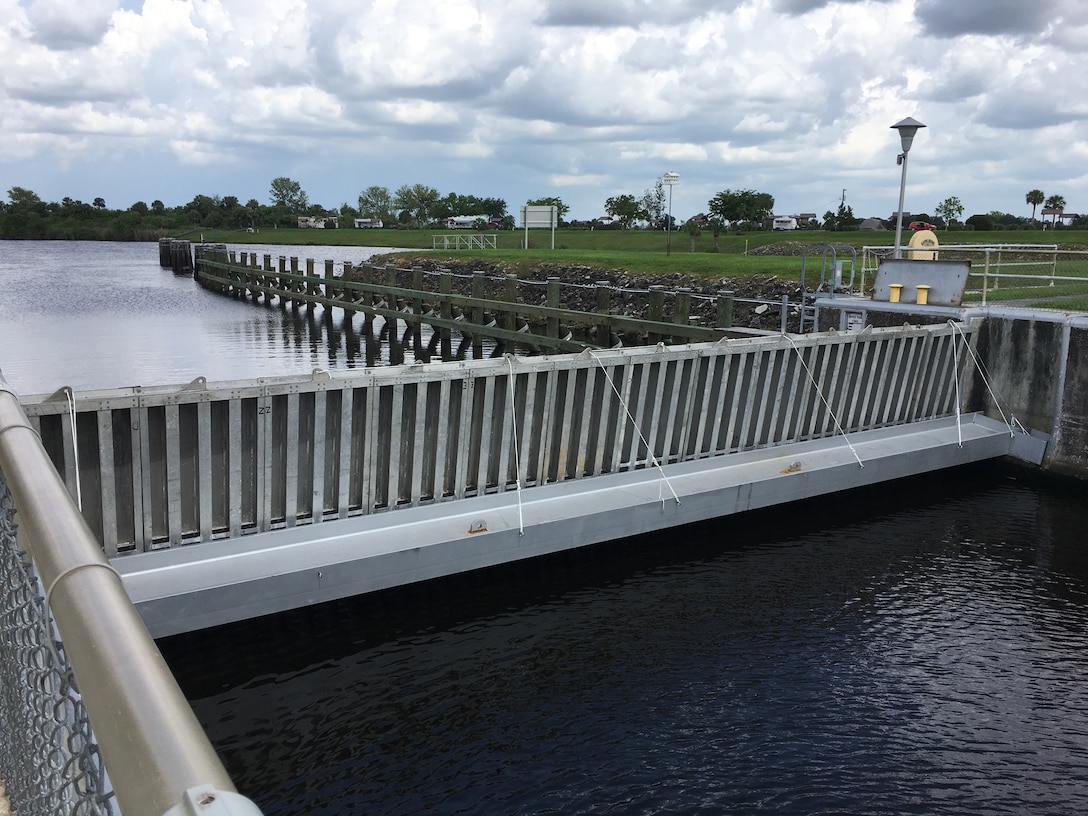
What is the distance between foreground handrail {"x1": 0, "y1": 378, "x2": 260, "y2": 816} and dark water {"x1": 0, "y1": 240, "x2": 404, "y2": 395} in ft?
43.0

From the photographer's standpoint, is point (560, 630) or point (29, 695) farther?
point (560, 630)

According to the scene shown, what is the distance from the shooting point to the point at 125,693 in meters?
1.25

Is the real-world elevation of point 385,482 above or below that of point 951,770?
above

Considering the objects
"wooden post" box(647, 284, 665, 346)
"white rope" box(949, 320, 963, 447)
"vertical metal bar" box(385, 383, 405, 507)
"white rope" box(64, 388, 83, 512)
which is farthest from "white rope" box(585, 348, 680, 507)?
"wooden post" box(647, 284, 665, 346)

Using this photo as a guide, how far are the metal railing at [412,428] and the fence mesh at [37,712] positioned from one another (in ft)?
11.7

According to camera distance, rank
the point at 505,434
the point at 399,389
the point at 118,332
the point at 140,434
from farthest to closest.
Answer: the point at 118,332 < the point at 505,434 < the point at 399,389 < the point at 140,434

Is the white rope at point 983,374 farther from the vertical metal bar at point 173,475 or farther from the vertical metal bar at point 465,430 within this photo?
the vertical metal bar at point 173,475

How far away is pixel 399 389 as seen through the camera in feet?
24.1

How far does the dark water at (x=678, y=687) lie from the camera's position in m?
5.36

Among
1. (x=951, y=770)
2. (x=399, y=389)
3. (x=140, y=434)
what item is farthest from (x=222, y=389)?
(x=951, y=770)

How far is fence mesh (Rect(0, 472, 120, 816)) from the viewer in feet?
4.87

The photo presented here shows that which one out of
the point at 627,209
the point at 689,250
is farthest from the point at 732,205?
the point at 627,209

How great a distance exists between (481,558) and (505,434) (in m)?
1.31

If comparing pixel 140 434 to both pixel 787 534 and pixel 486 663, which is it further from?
pixel 787 534
